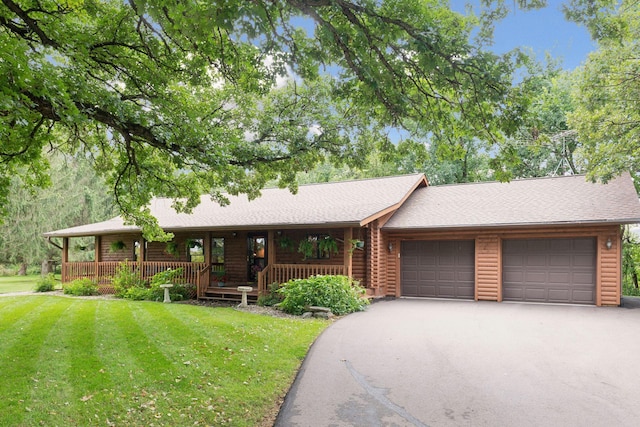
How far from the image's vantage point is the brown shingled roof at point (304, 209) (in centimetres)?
1293

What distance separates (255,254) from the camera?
15750 mm

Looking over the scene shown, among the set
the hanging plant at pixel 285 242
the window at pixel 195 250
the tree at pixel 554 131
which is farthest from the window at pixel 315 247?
the tree at pixel 554 131

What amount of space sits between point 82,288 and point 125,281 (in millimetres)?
2014

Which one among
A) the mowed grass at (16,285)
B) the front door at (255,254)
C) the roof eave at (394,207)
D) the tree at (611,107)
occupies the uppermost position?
the tree at (611,107)

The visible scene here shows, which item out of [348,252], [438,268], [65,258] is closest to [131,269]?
[65,258]

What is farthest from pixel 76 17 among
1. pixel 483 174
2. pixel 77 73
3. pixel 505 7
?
pixel 483 174

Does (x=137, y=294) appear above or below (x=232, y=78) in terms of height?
below

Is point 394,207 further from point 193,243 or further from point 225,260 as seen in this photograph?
point 193,243

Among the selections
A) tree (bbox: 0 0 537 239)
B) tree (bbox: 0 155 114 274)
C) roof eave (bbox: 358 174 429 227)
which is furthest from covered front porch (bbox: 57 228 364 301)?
tree (bbox: 0 155 114 274)

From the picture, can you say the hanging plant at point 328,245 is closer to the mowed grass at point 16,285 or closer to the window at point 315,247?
the window at point 315,247

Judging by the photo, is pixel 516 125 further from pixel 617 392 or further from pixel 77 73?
pixel 77 73

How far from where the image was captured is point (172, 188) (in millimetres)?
9406

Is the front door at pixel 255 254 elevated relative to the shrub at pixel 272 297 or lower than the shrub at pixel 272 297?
elevated

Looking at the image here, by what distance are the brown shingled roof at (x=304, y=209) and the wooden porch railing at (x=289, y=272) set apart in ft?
4.21
